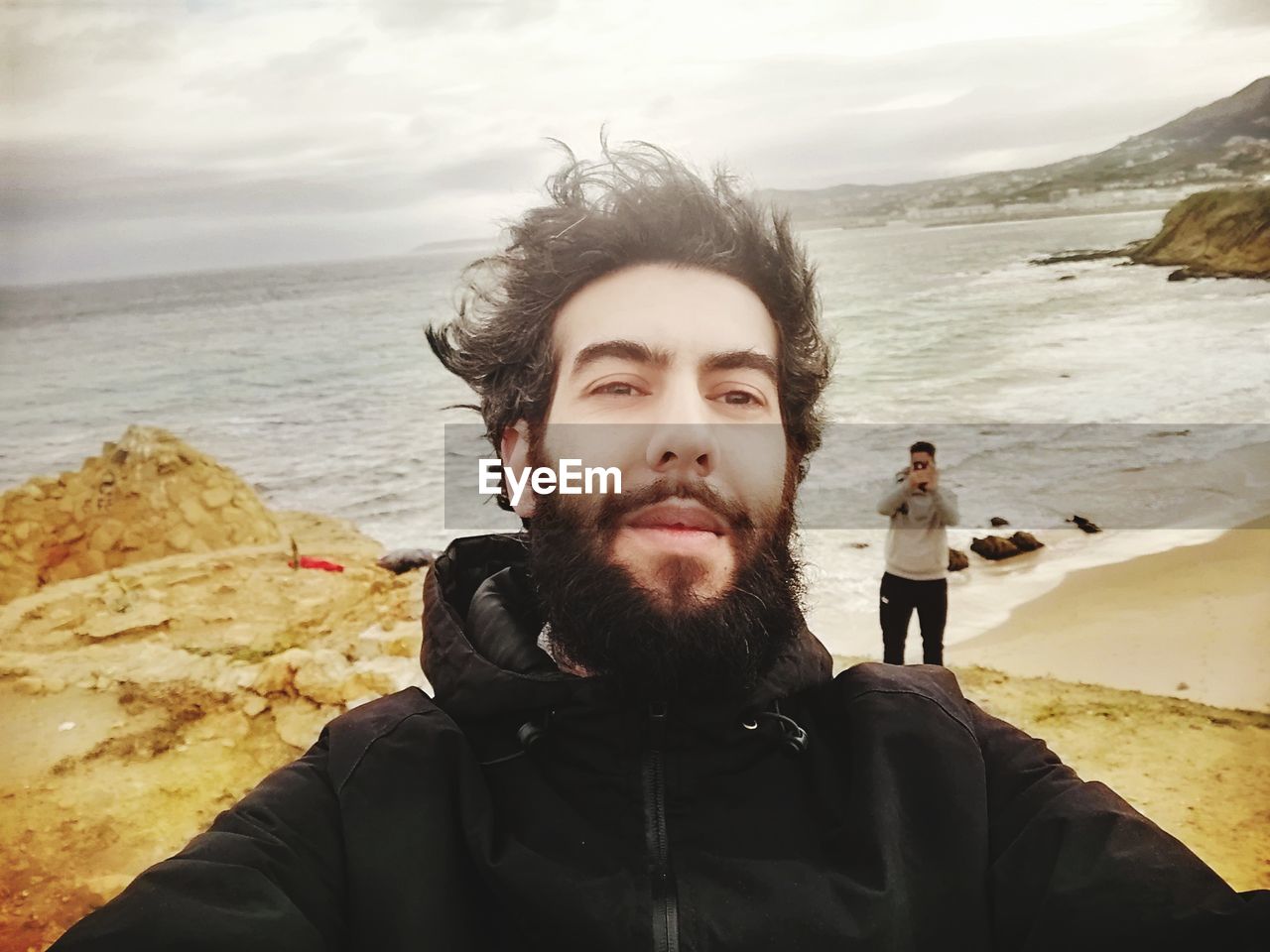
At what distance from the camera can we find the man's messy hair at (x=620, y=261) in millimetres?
1424

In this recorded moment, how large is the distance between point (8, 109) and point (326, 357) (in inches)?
52.0

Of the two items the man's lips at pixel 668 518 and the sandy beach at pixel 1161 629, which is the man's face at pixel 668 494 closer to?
the man's lips at pixel 668 518

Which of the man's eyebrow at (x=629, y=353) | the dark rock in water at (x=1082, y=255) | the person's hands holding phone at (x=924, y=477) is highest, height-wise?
the dark rock in water at (x=1082, y=255)

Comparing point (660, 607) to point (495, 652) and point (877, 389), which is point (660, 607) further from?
point (877, 389)

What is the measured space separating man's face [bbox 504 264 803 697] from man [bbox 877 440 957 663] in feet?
3.93

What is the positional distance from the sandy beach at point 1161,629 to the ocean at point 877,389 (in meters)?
0.10

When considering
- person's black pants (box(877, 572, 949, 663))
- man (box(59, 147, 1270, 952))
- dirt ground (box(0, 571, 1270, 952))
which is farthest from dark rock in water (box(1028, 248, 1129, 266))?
man (box(59, 147, 1270, 952))

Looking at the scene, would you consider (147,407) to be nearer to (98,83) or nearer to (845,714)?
(98,83)

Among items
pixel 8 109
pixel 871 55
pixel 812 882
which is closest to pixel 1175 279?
pixel 871 55

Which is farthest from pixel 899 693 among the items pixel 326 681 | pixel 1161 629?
pixel 1161 629

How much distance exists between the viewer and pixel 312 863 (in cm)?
102

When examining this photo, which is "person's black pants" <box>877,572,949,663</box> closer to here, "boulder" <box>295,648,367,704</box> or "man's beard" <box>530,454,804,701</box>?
"man's beard" <box>530,454,804,701</box>

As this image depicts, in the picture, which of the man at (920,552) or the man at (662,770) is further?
the man at (920,552)

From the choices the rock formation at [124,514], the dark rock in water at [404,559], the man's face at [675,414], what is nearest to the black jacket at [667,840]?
the man's face at [675,414]
